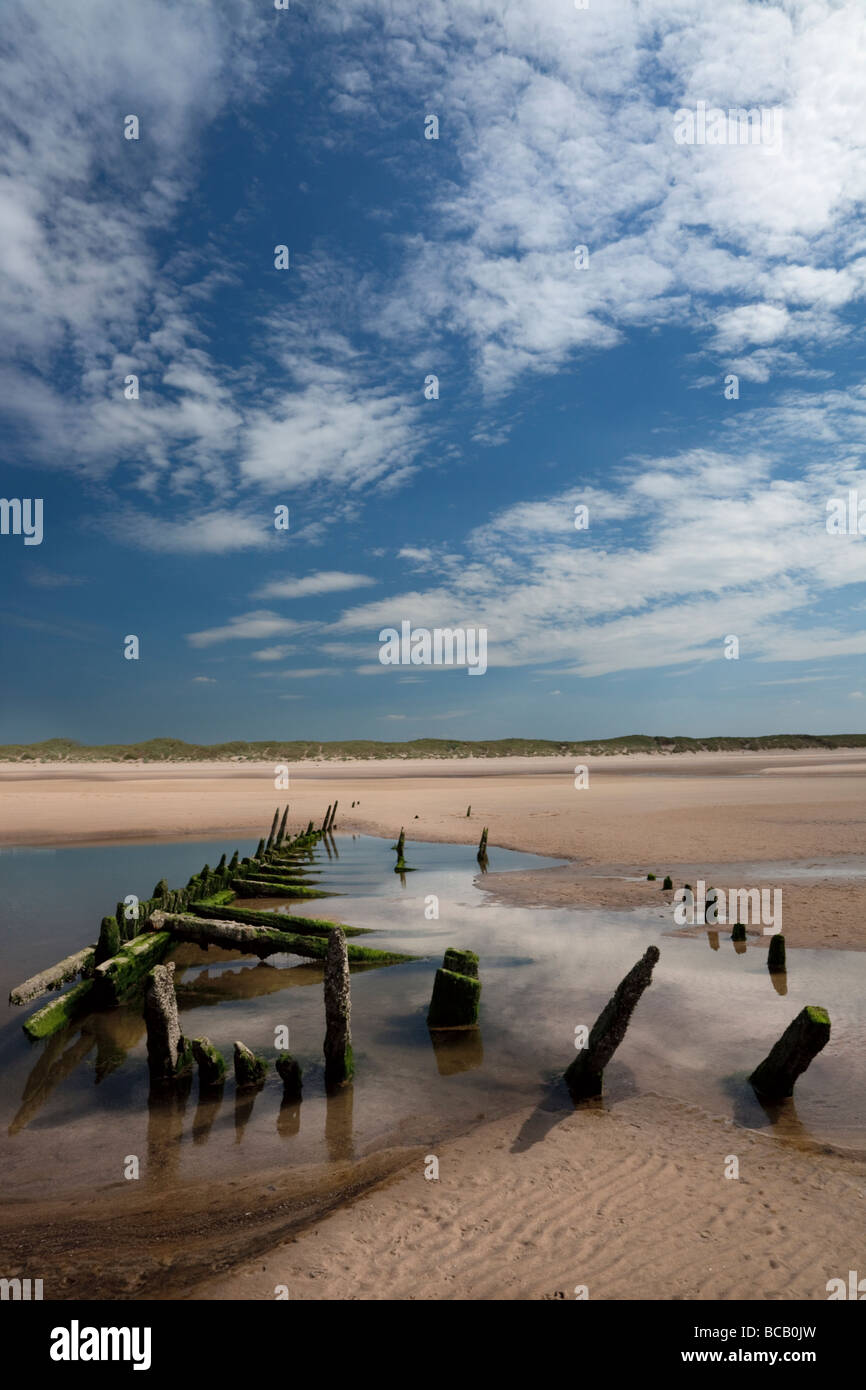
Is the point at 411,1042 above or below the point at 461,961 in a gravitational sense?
below

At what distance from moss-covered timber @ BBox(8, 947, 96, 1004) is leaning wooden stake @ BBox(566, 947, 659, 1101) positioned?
7.88 metres

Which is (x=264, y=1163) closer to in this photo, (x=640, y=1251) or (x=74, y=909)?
(x=640, y=1251)

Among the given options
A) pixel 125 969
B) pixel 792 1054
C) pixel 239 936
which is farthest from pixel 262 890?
pixel 792 1054

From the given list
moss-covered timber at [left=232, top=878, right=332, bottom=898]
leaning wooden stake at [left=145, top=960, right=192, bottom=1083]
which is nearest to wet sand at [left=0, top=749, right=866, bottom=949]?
moss-covered timber at [left=232, top=878, right=332, bottom=898]

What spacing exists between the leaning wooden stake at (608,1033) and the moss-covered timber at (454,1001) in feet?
7.40

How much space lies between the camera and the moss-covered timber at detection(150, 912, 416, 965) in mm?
13297

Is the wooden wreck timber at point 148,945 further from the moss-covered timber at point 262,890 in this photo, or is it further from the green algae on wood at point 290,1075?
the green algae on wood at point 290,1075

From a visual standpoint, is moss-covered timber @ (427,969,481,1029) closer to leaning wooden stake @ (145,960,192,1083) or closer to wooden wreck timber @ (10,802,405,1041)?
wooden wreck timber @ (10,802,405,1041)

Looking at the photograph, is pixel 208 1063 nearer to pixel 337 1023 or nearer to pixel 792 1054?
pixel 337 1023

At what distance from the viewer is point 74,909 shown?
1870 centimetres

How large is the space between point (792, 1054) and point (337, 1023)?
17.6 ft

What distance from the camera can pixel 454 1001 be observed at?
35.9 feet

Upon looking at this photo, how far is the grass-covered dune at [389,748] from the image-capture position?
15025 centimetres

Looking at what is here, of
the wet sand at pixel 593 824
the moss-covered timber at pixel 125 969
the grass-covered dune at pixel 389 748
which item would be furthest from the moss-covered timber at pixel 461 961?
the grass-covered dune at pixel 389 748
